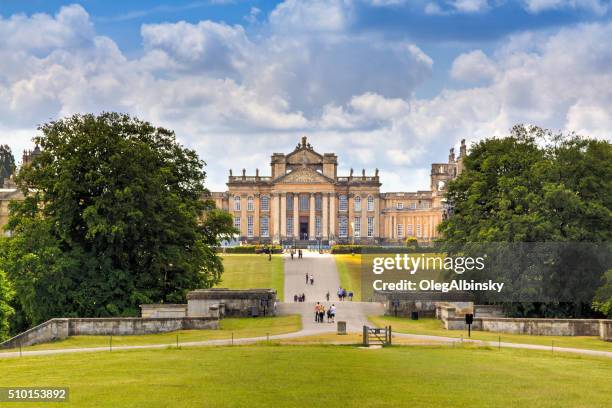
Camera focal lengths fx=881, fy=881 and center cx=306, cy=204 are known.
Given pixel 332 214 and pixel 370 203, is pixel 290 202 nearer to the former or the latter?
pixel 332 214

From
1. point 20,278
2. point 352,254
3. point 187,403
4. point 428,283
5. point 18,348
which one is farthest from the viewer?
point 352,254

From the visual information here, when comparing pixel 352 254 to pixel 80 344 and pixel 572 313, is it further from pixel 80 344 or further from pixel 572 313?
pixel 80 344

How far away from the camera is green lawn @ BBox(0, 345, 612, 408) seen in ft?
54.5

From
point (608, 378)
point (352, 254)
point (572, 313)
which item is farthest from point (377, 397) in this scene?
point (352, 254)

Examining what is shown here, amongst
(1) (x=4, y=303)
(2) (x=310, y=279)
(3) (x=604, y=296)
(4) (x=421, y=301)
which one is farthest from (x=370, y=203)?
(1) (x=4, y=303)

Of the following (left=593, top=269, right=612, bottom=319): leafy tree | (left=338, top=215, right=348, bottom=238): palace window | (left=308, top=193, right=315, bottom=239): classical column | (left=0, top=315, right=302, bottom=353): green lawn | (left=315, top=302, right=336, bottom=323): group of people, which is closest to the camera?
(left=0, top=315, right=302, bottom=353): green lawn

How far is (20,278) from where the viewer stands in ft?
129

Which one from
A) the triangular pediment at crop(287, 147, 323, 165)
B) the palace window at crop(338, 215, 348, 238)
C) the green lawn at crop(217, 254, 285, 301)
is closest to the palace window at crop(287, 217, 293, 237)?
the palace window at crop(338, 215, 348, 238)

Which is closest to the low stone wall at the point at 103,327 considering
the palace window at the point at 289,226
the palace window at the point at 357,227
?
the palace window at the point at 289,226

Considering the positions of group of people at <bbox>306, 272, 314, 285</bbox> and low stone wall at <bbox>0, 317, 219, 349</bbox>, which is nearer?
low stone wall at <bbox>0, 317, 219, 349</bbox>

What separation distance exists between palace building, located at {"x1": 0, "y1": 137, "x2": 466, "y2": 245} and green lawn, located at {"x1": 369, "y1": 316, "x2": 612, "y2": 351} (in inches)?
3190

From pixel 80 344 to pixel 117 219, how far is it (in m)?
9.65

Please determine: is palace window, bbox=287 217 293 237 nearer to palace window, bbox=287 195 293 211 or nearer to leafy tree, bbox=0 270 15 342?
palace window, bbox=287 195 293 211

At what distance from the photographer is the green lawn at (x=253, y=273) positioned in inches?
2447
